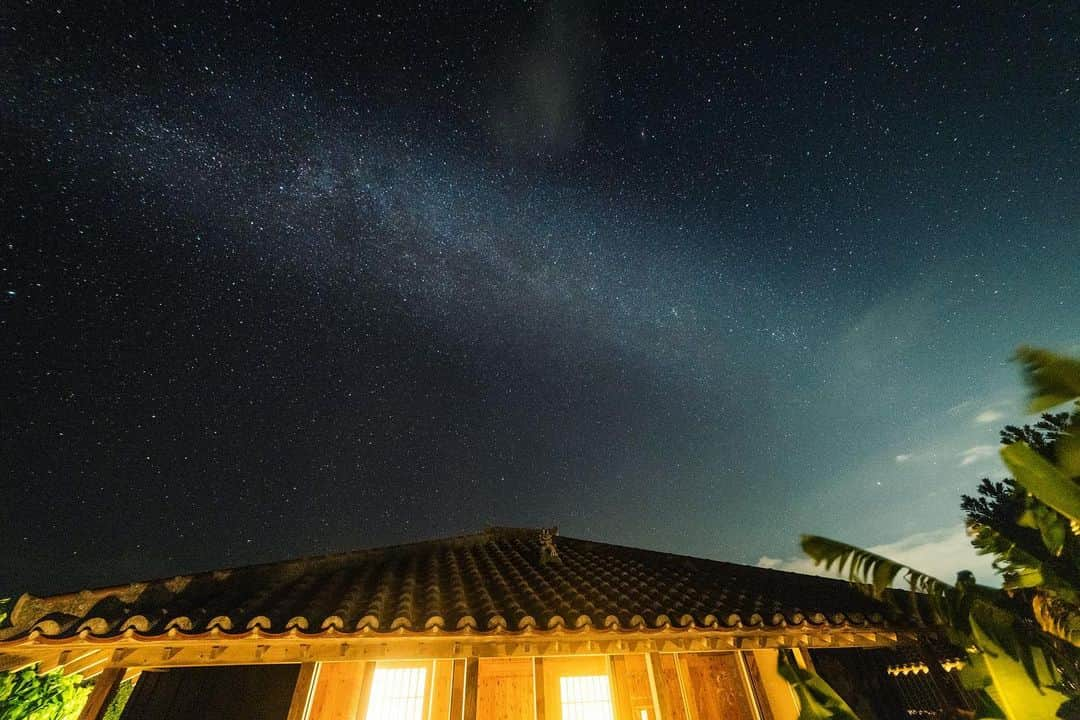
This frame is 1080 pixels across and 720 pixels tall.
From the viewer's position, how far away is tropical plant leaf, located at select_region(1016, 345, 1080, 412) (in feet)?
A: 11.9

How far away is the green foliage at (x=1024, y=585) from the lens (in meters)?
3.29

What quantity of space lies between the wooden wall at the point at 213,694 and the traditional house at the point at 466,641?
0.02 metres

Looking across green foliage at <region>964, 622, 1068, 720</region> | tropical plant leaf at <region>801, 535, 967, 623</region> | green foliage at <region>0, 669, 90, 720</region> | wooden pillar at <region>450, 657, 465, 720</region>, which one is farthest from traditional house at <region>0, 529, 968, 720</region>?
green foliage at <region>964, 622, 1068, 720</region>

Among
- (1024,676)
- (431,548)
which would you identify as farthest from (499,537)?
(1024,676)

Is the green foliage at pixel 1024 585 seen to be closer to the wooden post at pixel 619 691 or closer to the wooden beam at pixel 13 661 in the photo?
the wooden post at pixel 619 691

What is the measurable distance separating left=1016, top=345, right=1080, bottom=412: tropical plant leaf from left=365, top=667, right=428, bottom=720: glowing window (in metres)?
8.01

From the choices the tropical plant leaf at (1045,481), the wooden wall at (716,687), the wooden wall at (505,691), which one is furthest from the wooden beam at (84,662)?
the tropical plant leaf at (1045,481)

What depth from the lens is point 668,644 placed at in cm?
516

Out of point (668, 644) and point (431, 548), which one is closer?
point (668, 644)

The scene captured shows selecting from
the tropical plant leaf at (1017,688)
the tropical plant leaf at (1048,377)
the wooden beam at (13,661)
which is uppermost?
the tropical plant leaf at (1048,377)

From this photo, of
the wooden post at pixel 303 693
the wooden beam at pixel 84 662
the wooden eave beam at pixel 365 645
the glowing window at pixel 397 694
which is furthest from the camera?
the glowing window at pixel 397 694

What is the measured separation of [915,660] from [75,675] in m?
12.1

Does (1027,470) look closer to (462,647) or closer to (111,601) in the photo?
(462,647)

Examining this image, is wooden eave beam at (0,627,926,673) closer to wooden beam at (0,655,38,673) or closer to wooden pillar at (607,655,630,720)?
wooden beam at (0,655,38,673)
